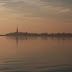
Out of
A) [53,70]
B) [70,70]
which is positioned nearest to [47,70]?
[53,70]

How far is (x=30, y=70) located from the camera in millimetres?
22125

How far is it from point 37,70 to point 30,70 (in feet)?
2.75

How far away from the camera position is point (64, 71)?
2141cm

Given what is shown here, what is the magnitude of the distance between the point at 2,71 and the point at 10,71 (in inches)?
35.8

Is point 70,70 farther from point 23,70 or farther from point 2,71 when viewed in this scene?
point 2,71

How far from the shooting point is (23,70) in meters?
22.1

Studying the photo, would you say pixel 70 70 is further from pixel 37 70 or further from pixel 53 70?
pixel 37 70

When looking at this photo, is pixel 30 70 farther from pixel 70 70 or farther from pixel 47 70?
pixel 70 70

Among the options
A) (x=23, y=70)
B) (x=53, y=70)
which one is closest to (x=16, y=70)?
(x=23, y=70)

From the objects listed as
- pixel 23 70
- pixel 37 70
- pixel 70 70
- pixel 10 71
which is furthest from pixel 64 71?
pixel 10 71

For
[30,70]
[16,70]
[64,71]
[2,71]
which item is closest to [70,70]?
[64,71]

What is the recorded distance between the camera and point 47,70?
22047 mm

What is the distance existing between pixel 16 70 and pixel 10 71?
882 mm

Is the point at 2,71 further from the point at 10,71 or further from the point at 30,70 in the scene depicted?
the point at 30,70
